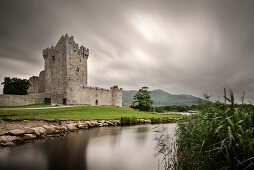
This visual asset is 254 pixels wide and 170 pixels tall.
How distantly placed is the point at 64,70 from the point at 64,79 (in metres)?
2.17

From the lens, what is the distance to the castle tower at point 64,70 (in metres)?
33.7

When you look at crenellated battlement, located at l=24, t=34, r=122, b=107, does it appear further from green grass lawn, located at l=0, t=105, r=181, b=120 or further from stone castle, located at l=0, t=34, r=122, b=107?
green grass lawn, located at l=0, t=105, r=181, b=120

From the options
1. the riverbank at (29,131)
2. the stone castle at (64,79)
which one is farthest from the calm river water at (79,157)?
the stone castle at (64,79)

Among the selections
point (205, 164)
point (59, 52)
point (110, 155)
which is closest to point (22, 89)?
point (59, 52)

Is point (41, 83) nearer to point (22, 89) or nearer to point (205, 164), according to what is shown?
point (22, 89)

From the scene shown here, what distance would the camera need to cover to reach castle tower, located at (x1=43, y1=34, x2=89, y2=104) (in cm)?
3372

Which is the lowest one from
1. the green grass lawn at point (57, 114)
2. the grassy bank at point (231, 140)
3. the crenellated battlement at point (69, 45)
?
the green grass lawn at point (57, 114)

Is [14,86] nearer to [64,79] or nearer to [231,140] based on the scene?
[64,79]

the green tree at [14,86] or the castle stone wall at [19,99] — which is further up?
the green tree at [14,86]

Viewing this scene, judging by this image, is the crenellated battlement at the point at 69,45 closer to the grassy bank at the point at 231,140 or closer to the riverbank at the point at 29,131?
the riverbank at the point at 29,131

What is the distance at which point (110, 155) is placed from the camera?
255 inches

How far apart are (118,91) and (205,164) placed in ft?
144

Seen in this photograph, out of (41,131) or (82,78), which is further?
(82,78)

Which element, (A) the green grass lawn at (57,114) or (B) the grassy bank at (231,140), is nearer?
(B) the grassy bank at (231,140)
